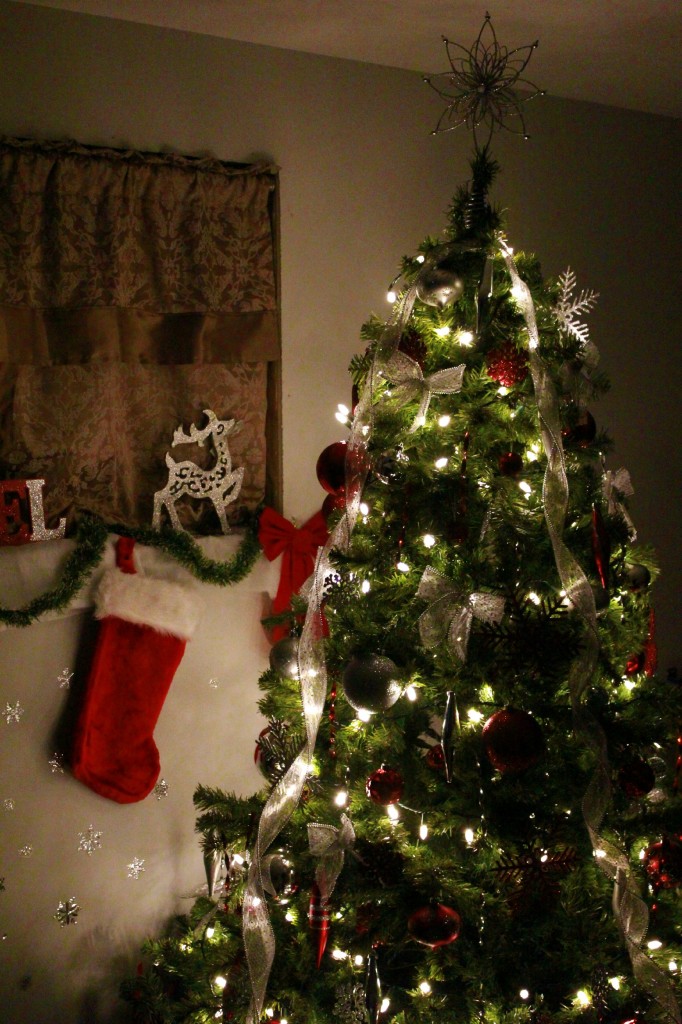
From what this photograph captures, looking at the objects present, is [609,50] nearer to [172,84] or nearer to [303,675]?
[172,84]

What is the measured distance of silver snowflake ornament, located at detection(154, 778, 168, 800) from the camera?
8.09 feet

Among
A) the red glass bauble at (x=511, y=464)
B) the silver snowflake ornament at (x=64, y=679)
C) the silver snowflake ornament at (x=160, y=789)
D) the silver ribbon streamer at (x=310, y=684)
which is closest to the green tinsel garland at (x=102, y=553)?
the silver snowflake ornament at (x=64, y=679)

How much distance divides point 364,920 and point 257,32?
87.0 inches

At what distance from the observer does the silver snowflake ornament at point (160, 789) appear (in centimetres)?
247

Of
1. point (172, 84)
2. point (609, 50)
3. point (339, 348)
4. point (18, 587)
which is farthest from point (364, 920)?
point (609, 50)

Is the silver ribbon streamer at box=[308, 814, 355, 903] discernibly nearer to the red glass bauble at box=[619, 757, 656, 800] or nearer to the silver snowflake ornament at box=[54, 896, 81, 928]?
the red glass bauble at box=[619, 757, 656, 800]

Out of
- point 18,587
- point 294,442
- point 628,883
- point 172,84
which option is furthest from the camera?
point 294,442

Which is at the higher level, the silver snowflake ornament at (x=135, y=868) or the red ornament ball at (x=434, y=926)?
the red ornament ball at (x=434, y=926)

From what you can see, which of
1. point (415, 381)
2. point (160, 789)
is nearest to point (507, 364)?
point (415, 381)

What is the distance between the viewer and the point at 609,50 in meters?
2.52

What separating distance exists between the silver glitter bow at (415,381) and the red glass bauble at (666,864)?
0.87m

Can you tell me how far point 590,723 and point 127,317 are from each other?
1.63 m

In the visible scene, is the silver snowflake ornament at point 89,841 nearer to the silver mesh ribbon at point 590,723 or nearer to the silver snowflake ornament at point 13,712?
the silver snowflake ornament at point 13,712


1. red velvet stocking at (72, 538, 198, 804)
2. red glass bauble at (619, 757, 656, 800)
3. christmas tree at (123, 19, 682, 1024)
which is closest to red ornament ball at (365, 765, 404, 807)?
christmas tree at (123, 19, 682, 1024)
